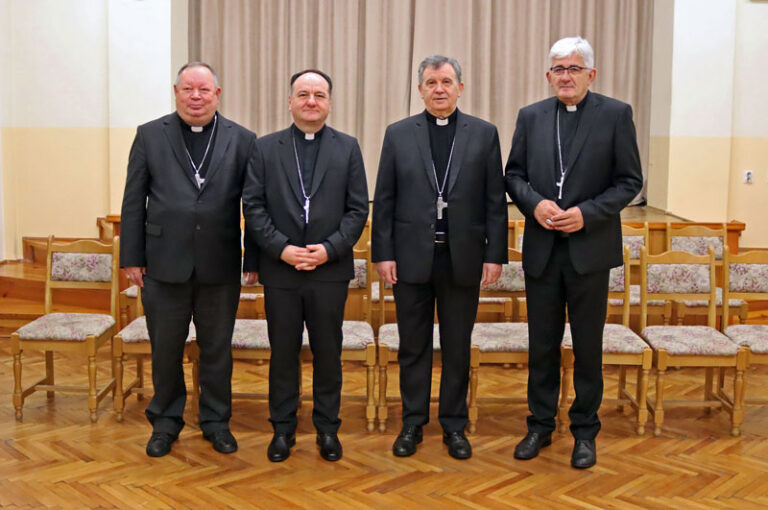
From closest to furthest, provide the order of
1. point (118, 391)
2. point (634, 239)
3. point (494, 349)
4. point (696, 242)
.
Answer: point (494, 349) < point (118, 391) < point (634, 239) < point (696, 242)

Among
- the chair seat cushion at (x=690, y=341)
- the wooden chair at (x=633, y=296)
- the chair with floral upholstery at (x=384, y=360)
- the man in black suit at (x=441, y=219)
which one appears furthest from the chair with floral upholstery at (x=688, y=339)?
the man in black suit at (x=441, y=219)

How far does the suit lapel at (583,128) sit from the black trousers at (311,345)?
1069 millimetres

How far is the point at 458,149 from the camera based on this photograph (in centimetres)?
367

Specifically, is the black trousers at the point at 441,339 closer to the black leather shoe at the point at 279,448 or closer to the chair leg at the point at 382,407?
the chair leg at the point at 382,407

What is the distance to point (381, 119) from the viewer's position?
855 cm

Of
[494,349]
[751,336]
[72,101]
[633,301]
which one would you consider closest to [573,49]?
[494,349]

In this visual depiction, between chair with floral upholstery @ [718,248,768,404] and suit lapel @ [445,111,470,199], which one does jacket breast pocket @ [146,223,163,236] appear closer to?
suit lapel @ [445,111,470,199]

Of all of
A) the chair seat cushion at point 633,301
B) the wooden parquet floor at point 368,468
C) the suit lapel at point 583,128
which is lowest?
the wooden parquet floor at point 368,468

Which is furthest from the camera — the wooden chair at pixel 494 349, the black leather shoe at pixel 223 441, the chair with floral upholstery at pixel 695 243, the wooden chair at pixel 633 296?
the chair with floral upholstery at pixel 695 243

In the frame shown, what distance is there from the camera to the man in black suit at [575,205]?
357 centimetres

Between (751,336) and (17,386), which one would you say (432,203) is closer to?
(751,336)

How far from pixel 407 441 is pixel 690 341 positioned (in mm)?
1470

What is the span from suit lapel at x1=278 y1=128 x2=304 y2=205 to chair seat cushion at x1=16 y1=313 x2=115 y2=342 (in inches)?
55.3

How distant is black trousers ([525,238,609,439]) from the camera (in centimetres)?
366
